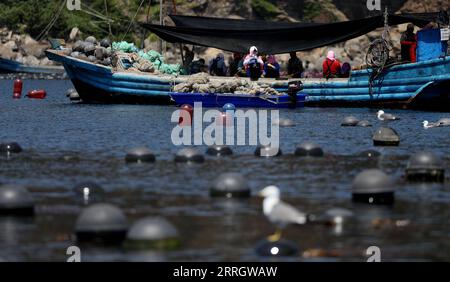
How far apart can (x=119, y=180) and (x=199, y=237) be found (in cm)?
644

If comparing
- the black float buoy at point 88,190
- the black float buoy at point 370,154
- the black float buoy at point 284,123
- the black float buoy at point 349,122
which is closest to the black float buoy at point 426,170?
the black float buoy at point 370,154

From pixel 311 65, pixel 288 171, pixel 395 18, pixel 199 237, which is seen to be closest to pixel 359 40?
pixel 311 65

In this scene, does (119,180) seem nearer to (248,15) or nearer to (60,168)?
(60,168)

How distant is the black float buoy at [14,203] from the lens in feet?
64.2

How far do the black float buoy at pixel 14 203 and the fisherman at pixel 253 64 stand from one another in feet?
103

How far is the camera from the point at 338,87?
5009 centimetres

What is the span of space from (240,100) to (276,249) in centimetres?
3256

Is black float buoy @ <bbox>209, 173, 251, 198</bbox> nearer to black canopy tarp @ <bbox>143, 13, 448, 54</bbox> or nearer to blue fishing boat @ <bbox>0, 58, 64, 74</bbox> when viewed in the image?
black canopy tarp @ <bbox>143, 13, 448, 54</bbox>

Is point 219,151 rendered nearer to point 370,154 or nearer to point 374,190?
point 370,154

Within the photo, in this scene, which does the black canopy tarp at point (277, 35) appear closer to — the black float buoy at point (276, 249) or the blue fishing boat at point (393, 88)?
the blue fishing boat at point (393, 88)

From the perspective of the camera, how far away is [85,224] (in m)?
17.5

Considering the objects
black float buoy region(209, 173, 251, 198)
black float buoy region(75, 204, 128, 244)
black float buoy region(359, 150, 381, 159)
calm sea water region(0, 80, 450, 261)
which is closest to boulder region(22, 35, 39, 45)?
calm sea water region(0, 80, 450, 261)

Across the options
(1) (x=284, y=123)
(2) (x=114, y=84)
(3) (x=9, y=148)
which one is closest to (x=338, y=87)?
(2) (x=114, y=84)
